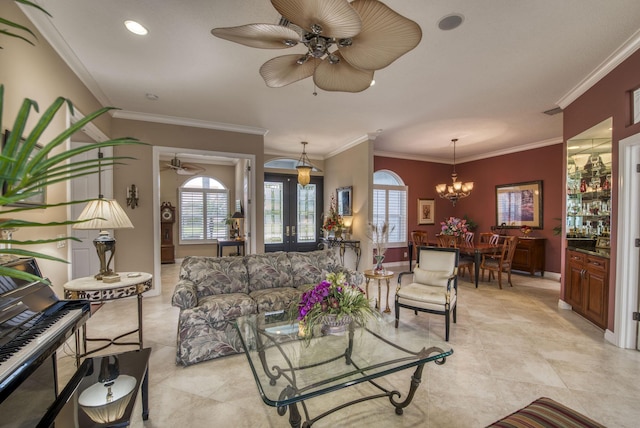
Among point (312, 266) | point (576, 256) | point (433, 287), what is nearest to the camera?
point (433, 287)

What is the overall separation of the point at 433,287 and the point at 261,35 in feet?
10.6

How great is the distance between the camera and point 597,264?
3557mm

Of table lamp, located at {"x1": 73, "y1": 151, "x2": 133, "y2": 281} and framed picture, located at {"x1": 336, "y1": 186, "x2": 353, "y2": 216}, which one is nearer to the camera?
table lamp, located at {"x1": 73, "y1": 151, "x2": 133, "y2": 281}

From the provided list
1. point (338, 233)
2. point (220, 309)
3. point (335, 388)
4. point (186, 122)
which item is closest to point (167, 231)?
point (186, 122)

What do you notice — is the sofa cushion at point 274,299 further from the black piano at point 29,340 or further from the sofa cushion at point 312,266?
the black piano at point 29,340

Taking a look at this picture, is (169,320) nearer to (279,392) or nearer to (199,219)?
(279,392)

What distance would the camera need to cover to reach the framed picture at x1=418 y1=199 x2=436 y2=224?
8080 millimetres

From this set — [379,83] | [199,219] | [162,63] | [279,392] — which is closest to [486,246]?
[379,83]

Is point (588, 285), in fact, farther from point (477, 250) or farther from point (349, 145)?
point (349, 145)

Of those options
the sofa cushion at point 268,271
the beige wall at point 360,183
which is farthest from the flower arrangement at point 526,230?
the sofa cushion at point 268,271

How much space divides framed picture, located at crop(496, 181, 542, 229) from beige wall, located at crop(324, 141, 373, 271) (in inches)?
143

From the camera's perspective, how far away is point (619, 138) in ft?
10.3

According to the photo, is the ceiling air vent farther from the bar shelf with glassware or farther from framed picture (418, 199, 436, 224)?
framed picture (418, 199, 436, 224)

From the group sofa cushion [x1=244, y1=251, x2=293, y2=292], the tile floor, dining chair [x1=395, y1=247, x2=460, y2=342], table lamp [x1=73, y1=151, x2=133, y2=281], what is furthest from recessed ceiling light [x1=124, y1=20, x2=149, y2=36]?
dining chair [x1=395, y1=247, x2=460, y2=342]
